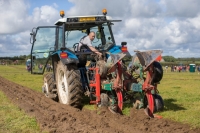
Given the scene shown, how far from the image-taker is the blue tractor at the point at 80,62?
302 inches

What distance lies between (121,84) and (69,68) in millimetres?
1729

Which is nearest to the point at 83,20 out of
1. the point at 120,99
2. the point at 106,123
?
the point at 120,99

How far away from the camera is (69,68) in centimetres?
848

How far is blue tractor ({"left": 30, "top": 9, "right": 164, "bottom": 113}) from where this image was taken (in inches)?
302

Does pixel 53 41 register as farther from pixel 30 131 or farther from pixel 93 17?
pixel 30 131

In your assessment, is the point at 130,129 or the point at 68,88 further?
the point at 68,88

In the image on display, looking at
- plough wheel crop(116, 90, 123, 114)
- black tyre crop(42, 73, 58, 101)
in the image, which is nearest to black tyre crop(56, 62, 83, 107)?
plough wheel crop(116, 90, 123, 114)

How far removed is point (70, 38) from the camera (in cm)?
953

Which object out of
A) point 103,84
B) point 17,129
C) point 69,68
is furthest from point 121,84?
point 17,129

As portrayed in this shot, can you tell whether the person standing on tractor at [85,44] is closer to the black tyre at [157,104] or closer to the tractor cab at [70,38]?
the tractor cab at [70,38]

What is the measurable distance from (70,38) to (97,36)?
0.85m

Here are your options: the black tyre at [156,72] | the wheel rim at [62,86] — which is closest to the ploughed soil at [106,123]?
the black tyre at [156,72]

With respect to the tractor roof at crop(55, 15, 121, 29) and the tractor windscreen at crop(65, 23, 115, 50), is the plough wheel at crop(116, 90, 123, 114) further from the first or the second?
the tractor roof at crop(55, 15, 121, 29)

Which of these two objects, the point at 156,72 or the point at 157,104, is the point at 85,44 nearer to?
the point at 156,72
